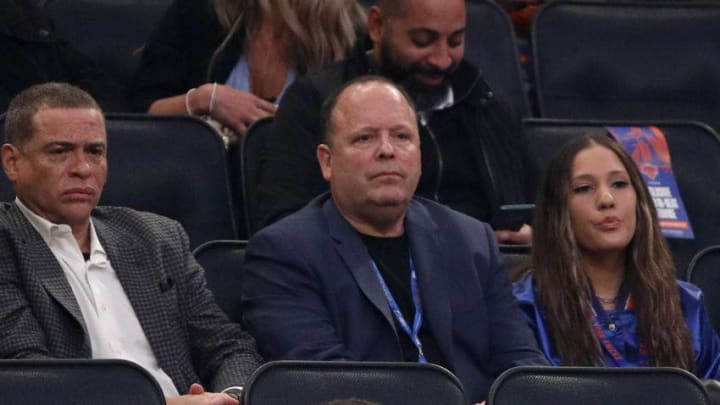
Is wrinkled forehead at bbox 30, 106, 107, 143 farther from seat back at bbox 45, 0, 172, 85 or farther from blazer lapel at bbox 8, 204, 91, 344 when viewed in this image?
seat back at bbox 45, 0, 172, 85

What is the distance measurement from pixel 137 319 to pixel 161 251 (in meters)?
0.19

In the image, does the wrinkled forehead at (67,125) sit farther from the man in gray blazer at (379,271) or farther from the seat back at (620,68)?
the seat back at (620,68)

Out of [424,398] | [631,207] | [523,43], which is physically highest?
[523,43]

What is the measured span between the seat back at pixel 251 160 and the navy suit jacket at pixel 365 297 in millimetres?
565

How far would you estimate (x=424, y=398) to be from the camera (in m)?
3.27

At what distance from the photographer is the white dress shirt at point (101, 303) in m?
3.67

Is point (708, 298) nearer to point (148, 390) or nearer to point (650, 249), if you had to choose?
point (650, 249)

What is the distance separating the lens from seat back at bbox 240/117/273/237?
4.58 m

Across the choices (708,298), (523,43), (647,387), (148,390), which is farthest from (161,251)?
(523,43)

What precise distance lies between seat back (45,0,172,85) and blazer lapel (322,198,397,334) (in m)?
1.61

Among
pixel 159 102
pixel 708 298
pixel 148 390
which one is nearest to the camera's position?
pixel 148 390

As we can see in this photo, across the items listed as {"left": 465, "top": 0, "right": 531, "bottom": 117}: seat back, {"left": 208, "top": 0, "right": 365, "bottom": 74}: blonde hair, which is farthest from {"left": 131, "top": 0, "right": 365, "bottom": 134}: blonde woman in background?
{"left": 465, "top": 0, "right": 531, "bottom": 117}: seat back

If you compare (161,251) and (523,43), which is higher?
(523,43)

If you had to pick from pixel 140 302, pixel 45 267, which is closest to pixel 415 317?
pixel 140 302
